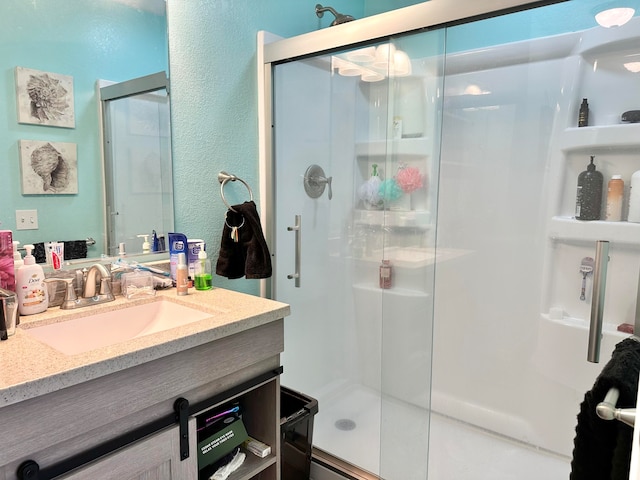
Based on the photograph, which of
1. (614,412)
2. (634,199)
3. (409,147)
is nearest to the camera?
(614,412)

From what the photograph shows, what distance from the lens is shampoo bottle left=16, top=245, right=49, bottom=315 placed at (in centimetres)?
122

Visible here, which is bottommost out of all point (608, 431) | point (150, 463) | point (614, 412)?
point (150, 463)

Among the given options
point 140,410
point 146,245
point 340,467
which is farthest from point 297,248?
point 140,410

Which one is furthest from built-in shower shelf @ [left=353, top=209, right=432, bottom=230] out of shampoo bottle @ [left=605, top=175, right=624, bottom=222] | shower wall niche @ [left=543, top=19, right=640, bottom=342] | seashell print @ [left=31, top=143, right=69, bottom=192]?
seashell print @ [left=31, top=143, right=69, bottom=192]

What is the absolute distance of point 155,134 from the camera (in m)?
1.67

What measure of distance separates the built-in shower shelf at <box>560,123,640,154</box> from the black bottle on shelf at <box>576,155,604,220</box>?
0.06 meters

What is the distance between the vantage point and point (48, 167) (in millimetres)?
1341

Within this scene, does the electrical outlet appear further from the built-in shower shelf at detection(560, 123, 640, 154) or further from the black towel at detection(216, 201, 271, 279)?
the built-in shower shelf at detection(560, 123, 640, 154)

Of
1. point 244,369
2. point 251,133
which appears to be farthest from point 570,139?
point 244,369

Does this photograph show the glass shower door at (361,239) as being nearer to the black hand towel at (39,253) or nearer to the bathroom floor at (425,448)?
the bathroom floor at (425,448)

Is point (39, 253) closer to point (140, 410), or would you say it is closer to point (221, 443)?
point (140, 410)

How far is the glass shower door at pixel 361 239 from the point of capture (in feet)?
6.68

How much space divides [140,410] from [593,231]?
1.98m

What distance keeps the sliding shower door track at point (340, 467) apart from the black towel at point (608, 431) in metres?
1.19
